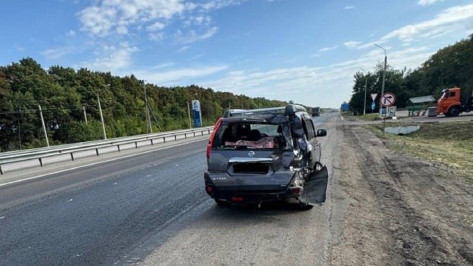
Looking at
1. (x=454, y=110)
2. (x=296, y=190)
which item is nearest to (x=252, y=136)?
(x=296, y=190)

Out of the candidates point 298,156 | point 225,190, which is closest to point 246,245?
point 225,190

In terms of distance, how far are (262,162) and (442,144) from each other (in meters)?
15.7

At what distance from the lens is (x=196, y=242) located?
187 inches

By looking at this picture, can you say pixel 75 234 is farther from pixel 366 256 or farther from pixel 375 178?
pixel 375 178

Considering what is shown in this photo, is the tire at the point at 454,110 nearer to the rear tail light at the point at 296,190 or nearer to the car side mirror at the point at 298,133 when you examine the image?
the car side mirror at the point at 298,133

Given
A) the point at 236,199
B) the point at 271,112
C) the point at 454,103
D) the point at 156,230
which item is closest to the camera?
the point at 156,230

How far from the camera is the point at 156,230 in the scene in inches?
209

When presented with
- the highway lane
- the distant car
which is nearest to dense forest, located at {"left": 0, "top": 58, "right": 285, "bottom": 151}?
the highway lane

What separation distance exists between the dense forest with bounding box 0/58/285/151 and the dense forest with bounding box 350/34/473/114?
46.4 meters

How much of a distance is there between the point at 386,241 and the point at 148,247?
320cm

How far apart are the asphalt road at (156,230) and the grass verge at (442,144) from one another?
226 inches

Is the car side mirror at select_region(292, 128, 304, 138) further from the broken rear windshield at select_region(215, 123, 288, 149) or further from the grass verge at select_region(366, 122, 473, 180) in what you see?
the grass verge at select_region(366, 122, 473, 180)

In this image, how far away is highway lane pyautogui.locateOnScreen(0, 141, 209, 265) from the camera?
4660mm

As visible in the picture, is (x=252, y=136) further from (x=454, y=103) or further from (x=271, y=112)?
(x=454, y=103)
